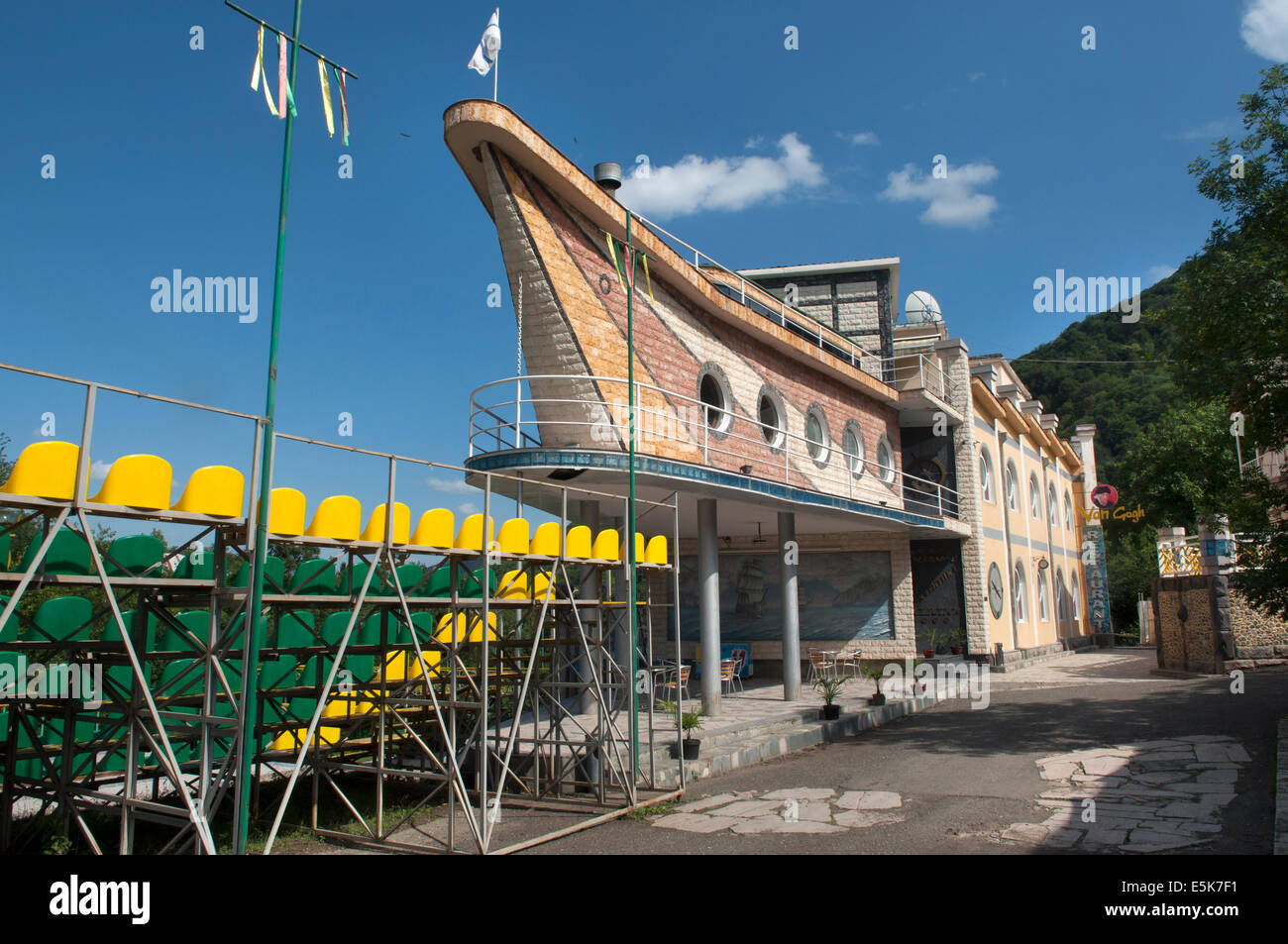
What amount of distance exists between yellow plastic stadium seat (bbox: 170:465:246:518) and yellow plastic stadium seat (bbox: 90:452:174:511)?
19 centimetres

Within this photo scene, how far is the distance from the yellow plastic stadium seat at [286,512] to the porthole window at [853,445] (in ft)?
52.3

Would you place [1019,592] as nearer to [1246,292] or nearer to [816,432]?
[816,432]

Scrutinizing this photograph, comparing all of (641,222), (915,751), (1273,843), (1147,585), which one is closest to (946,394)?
(641,222)

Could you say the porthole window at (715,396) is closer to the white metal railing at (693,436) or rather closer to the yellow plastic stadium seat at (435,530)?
the white metal railing at (693,436)

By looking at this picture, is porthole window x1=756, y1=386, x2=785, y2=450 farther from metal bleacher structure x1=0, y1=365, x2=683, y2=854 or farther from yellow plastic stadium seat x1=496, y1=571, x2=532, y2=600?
yellow plastic stadium seat x1=496, y1=571, x2=532, y2=600

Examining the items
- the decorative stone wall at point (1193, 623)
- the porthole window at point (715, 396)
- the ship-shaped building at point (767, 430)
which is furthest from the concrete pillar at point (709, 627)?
the decorative stone wall at point (1193, 623)

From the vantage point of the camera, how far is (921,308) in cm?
3381

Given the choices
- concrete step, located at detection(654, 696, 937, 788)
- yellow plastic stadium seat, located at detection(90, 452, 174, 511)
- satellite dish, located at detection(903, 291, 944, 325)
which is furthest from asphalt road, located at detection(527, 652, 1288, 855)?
satellite dish, located at detection(903, 291, 944, 325)

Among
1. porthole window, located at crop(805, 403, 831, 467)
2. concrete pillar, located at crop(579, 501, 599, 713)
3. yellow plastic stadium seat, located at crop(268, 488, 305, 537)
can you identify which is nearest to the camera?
yellow plastic stadium seat, located at crop(268, 488, 305, 537)

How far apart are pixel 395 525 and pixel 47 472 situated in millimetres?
2890

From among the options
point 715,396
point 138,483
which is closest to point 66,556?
point 138,483

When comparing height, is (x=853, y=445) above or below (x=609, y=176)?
below

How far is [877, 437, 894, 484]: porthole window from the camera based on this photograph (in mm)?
23219

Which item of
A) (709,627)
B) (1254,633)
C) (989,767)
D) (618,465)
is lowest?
(989,767)
